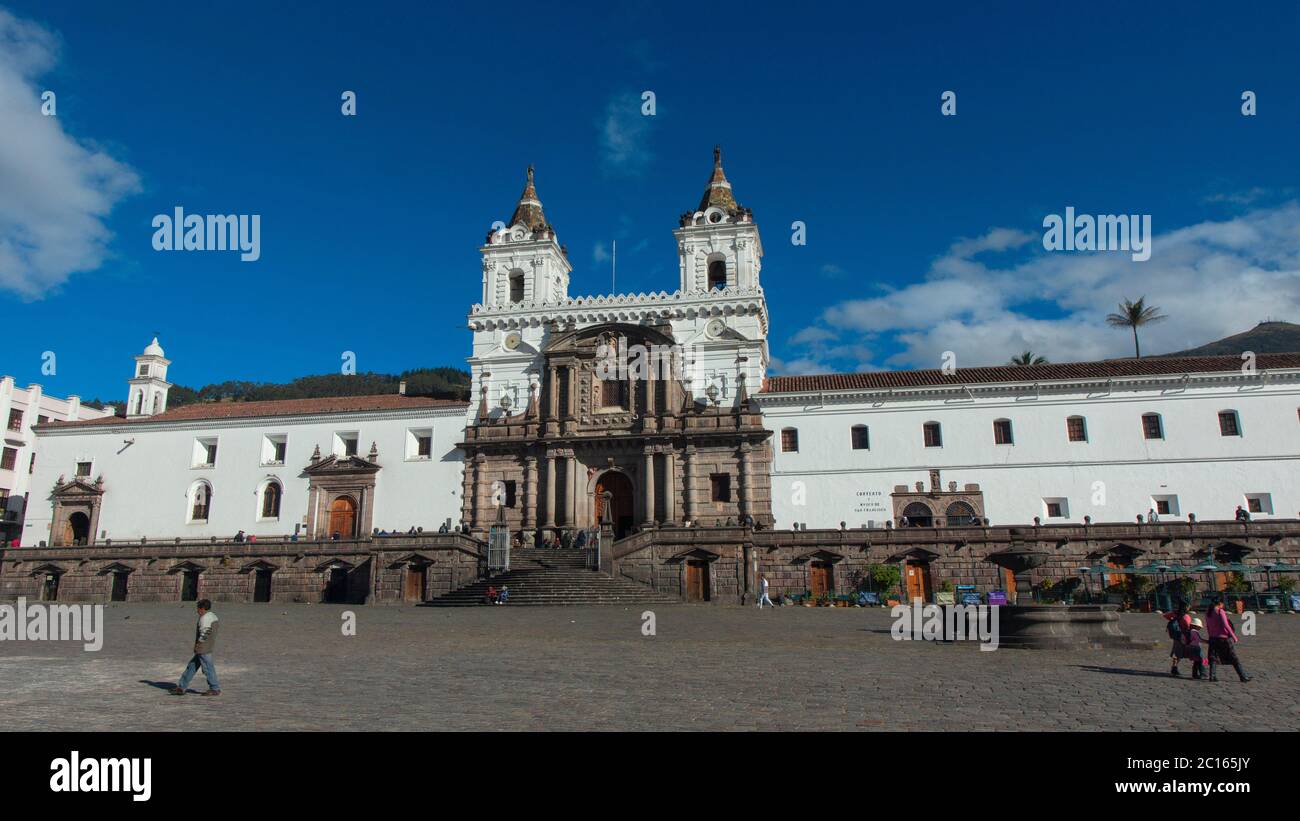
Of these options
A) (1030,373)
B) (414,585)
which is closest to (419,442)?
(414,585)

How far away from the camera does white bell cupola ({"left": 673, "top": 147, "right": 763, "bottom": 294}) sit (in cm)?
4547

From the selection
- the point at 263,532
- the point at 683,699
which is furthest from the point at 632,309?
the point at 683,699

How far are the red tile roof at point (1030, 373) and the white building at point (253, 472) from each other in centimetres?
1902

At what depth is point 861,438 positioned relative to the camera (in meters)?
41.2

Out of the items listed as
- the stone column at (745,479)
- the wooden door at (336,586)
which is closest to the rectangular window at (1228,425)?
the stone column at (745,479)

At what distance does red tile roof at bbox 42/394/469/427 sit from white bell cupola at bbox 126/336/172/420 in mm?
1429

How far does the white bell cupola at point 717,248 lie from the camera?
4547 centimetres

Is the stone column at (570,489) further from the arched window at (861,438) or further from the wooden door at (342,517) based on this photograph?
Answer: the arched window at (861,438)

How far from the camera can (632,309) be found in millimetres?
44969

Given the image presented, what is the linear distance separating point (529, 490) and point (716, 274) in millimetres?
15738

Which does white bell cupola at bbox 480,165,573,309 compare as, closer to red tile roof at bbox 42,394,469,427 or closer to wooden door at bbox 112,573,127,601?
red tile roof at bbox 42,394,469,427

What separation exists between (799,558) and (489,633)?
59.9ft
